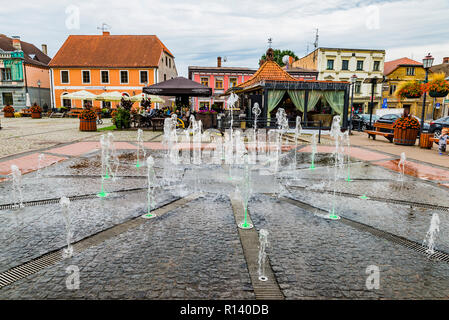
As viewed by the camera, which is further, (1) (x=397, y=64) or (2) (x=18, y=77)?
(1) (x=397, y=64)

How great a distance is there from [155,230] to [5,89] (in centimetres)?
4287

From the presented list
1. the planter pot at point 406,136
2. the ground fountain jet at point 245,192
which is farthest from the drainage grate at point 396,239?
the planter pot at point 406,136

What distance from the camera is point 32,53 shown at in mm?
40719

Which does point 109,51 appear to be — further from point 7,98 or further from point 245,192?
point 245,192

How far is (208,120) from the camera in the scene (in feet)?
55.3

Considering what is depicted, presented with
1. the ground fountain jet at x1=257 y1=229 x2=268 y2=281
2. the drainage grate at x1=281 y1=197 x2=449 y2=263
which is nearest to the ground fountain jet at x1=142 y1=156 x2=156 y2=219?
the ground fountain jet at x1=257 y1=229 x2=268 y2=281

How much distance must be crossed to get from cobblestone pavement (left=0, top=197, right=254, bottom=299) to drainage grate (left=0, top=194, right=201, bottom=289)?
90 mm

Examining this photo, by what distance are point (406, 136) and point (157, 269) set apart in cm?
Result: 1233

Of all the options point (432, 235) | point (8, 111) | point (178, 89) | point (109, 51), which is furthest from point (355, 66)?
point (432, 235)

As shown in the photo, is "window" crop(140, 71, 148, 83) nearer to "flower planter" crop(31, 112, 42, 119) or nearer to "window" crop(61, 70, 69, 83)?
"window" crop(61, 70, 69, 83)

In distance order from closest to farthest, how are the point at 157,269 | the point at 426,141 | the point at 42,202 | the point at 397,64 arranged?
the point at 157,269, the point at 42,202, the point at 426,141, the point at 397,64

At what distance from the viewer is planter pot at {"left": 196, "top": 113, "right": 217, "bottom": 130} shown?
16.8 m

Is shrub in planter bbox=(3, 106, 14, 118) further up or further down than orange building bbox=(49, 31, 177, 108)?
further down
